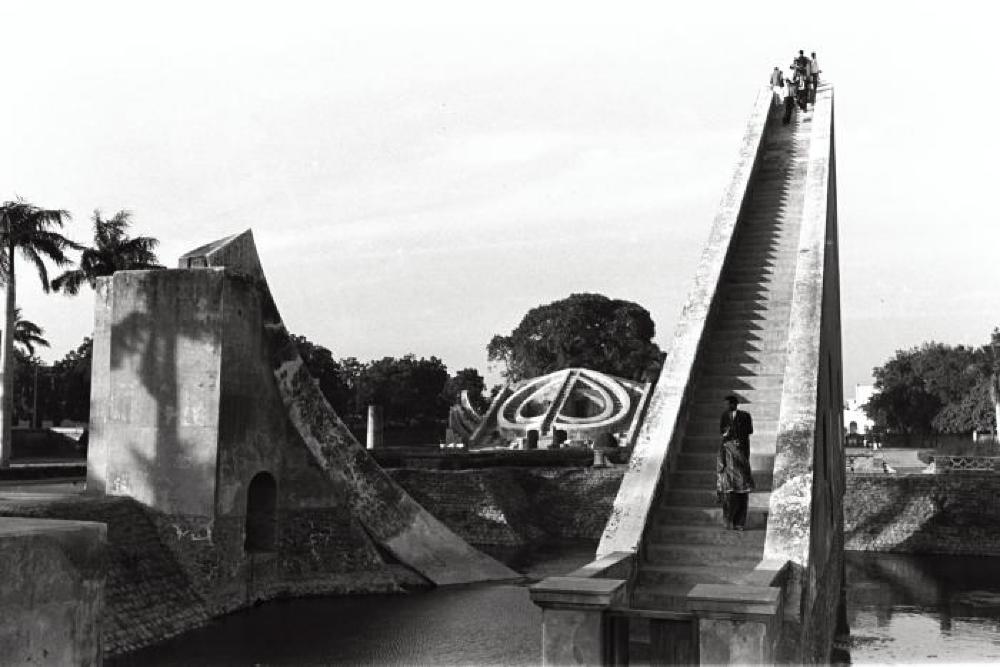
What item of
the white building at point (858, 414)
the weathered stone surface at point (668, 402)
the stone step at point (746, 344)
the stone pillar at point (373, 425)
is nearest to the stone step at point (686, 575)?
the weathered stone surface at point (668, 402)

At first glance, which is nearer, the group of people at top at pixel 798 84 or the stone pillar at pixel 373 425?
the group of people at top at pixel 798 84

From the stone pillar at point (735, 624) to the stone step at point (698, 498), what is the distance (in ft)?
9.58

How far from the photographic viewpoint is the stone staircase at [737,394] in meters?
7.76

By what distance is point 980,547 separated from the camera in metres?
21.0

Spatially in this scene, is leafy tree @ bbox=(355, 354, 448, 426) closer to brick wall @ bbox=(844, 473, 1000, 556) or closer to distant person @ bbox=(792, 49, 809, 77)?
brick wall @ bbox=(844, 473, 1000, 556)

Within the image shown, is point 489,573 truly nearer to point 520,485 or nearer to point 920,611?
point 920,611

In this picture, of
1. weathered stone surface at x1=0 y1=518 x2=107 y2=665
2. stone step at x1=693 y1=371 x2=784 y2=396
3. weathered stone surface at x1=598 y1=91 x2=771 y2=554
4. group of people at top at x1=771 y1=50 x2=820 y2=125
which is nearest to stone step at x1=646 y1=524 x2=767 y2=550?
weathered stone surface at x1=598 y1=91 x2=771 y2=554

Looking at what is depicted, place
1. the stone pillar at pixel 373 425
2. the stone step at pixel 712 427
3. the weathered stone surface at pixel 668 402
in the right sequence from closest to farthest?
the weathered stone surface at pixel 668 402 → the stone step at pixel 712 427 → the stone pillar at pixel 373 425

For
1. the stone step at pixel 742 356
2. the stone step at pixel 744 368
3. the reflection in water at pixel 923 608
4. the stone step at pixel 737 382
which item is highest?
the stone step at pixel 742 356

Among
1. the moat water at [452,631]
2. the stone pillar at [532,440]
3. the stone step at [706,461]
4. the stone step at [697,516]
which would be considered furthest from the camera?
the stone pillar at [532,440]

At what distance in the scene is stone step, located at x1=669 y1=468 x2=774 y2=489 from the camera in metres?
8.80

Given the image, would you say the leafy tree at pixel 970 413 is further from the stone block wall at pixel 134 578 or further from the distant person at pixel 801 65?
the stone block wall at pixel 134 578

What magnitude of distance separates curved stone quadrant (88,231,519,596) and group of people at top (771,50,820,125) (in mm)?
9721

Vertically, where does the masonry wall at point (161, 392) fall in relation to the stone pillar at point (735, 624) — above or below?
above
